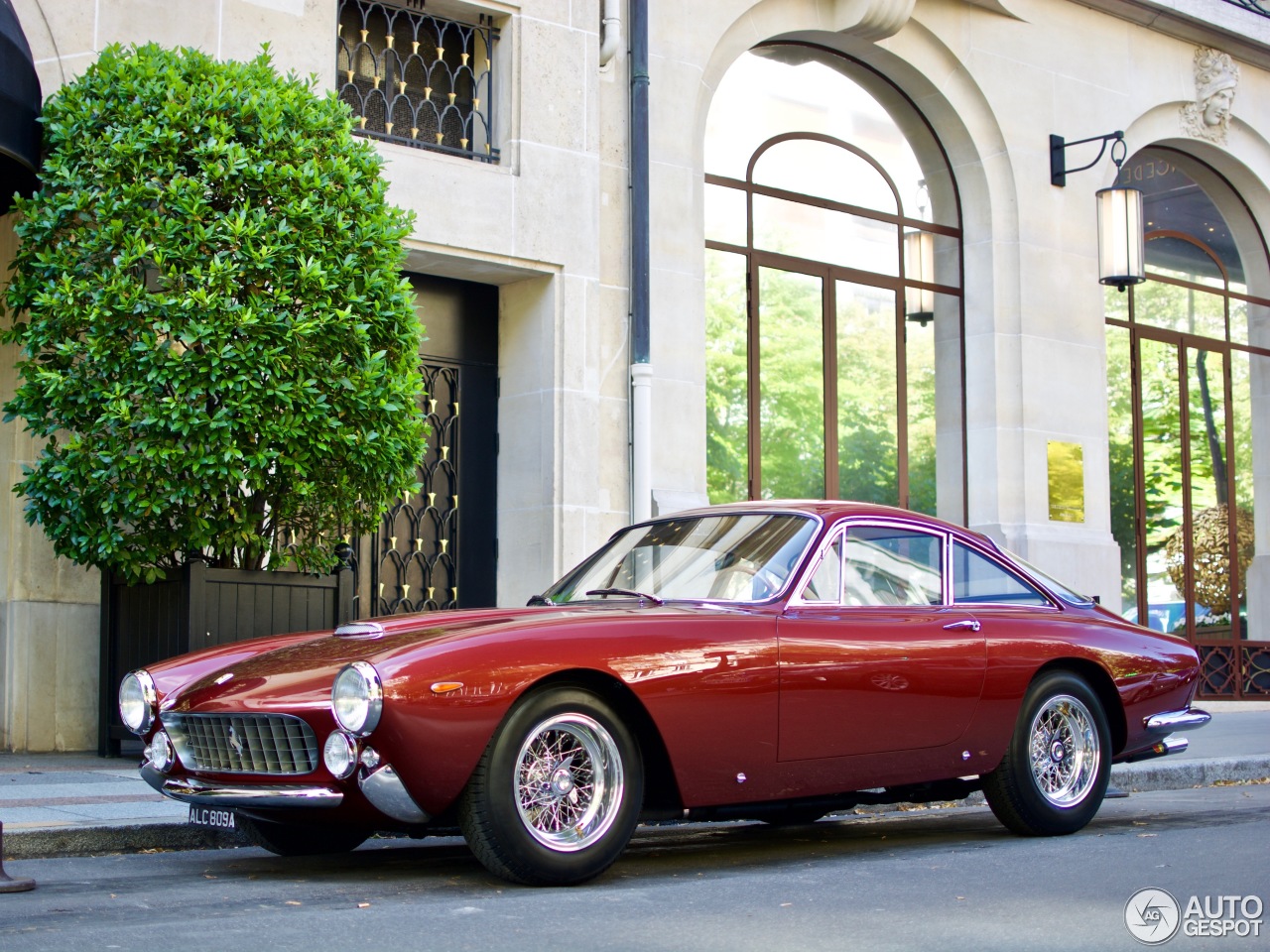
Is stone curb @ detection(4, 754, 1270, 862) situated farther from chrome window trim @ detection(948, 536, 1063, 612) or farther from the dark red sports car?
chrome window trim @ detection(948, 536, 1063, 612)

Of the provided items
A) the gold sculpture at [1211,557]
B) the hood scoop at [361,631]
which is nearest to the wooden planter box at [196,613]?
the hood scoop at [361,631]

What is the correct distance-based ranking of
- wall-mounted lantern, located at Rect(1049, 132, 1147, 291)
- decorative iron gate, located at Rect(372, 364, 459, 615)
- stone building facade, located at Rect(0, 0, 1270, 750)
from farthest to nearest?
1. wall-mounted lantern, located at Rect(1049, 132, 1147, 291)
2. decorative iron gate, located at Rect(372, 364, 459, 615)
3. stone building facade, located at Rect(0, 0, 1270, 750)

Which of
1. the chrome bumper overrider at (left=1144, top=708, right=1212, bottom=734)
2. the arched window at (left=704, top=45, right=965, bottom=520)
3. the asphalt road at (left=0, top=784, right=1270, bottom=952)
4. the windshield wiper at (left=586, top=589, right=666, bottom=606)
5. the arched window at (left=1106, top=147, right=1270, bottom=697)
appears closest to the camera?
the asphalt road at (left=0, top=784, right=1270, bottom=952)

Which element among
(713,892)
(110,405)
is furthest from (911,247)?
(713,892)

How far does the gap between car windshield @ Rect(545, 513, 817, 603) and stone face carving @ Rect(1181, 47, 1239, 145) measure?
40.2ft

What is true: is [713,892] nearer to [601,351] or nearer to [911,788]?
[911,788]

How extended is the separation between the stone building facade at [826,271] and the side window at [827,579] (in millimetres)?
5304

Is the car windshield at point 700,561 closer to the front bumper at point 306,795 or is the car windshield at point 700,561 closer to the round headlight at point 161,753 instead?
the front bumper at point 306,795

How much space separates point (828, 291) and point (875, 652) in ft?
28.1

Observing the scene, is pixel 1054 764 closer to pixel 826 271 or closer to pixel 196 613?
pixel 196 613

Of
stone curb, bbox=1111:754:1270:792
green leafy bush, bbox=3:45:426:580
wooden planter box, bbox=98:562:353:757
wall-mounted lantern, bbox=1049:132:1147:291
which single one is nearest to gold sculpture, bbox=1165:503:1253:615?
wall-mounted lantern, bbox=1049:132:1147:291

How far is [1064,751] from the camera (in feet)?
23.4

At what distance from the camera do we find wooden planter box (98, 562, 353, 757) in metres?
8.94

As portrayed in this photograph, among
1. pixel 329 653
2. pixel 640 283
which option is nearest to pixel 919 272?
pixel 640 283
